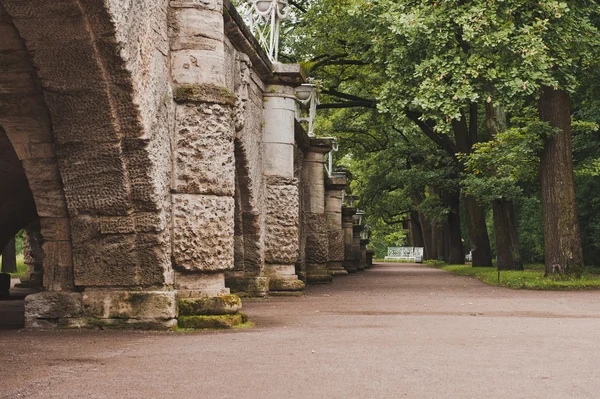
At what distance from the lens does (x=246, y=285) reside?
16062 mm

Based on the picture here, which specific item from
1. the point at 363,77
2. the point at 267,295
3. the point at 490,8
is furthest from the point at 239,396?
the point at 363,77

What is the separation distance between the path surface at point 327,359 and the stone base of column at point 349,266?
2160 cm

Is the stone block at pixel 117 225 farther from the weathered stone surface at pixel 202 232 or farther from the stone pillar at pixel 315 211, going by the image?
the stone pillar at pixel 315 211

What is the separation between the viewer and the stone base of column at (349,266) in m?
34.1

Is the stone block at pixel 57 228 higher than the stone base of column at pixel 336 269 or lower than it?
higher

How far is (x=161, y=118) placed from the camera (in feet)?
33.8

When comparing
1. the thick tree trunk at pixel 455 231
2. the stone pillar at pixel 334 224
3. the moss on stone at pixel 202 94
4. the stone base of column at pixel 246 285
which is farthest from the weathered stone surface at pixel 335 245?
the moss on stone at pixel 202 94

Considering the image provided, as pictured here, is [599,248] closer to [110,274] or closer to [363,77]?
[363,77]

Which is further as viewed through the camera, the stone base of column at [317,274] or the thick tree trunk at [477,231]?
the thick tree trunk at [477,231]

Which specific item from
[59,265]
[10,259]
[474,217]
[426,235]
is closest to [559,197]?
[474,217]

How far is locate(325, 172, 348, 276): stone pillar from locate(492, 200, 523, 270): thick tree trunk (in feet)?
16.6

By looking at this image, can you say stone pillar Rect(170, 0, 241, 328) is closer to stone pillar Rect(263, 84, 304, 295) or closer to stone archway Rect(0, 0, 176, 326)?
stone archway Rect(0, 0, 176, 326)

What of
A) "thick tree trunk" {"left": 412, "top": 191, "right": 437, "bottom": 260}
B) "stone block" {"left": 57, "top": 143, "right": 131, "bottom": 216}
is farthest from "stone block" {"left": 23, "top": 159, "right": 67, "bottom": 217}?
"thick tree trunk" {"left": 412, "top": 191, "right": 437, "bottom": 260}

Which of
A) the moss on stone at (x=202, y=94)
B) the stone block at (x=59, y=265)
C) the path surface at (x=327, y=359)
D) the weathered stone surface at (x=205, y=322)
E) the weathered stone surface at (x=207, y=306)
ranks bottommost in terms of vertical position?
the path surface at (x=327, y=359)
